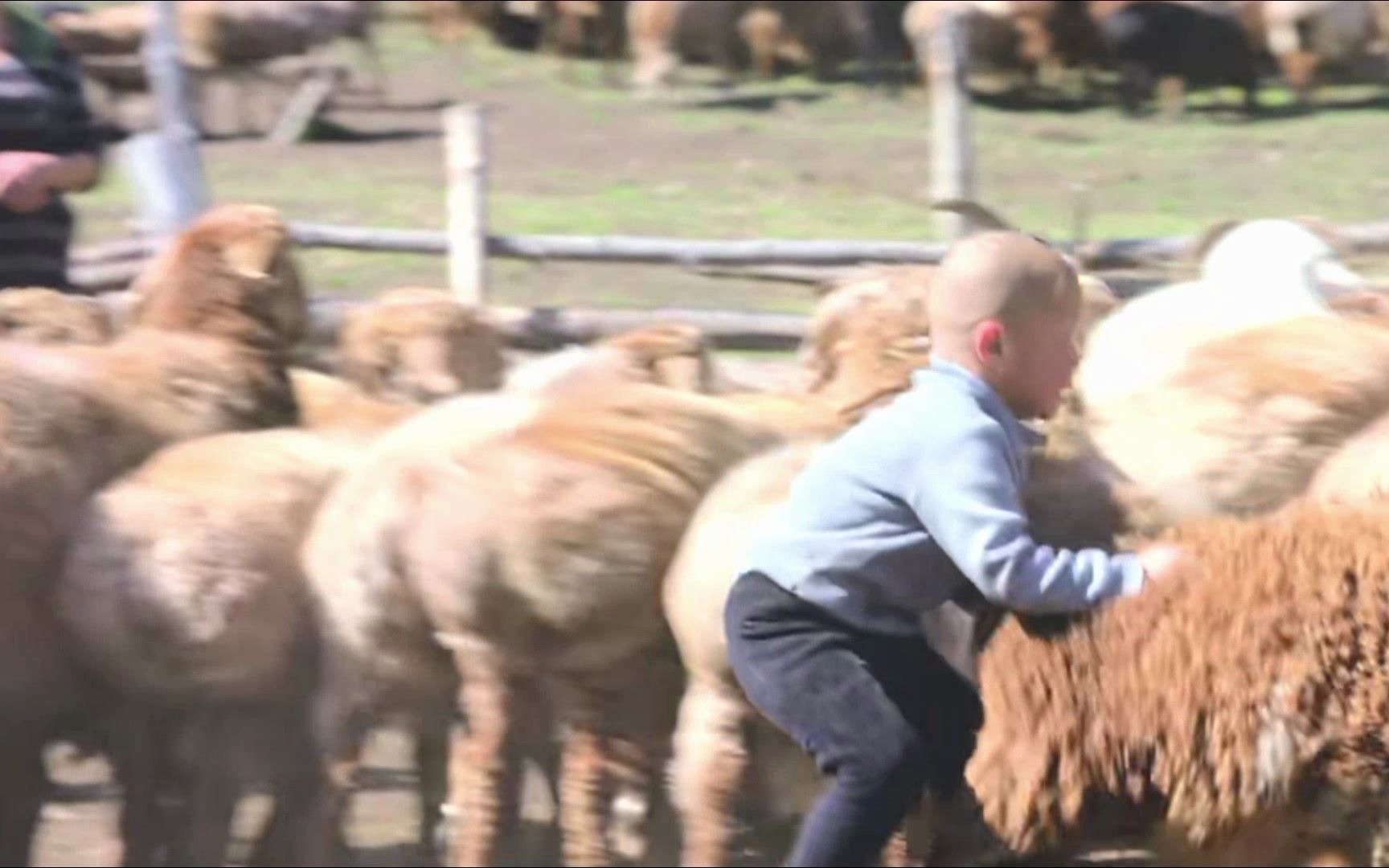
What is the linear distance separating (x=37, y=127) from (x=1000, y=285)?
13.9 feet

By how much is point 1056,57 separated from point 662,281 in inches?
373

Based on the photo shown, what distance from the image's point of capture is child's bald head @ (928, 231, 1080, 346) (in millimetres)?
4418

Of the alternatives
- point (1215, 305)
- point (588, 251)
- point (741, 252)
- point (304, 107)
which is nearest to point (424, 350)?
point (1215, 305)

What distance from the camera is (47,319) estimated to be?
7.42m

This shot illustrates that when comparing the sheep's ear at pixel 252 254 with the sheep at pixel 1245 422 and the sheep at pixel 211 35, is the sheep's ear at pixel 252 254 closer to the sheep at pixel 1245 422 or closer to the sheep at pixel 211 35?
the sheep at pixel 1245 422

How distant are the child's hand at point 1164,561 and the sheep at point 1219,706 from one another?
0.08ft

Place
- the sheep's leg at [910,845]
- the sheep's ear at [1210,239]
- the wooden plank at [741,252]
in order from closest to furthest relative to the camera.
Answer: the sheep's leg at [910,845]
the sheep's ear at [1210,239]
the wooden plank at [741,252]

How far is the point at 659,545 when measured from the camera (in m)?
5.99

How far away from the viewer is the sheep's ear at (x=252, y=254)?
7.30m

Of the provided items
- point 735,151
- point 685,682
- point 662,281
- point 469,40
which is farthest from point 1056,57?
point 685,682

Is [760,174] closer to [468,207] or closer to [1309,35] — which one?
[1309,35]

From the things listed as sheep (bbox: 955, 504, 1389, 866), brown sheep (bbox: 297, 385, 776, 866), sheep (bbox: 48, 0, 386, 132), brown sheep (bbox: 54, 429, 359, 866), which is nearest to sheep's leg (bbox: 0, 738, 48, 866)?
brown sheep (bbox: 54, 429, 359, 866)

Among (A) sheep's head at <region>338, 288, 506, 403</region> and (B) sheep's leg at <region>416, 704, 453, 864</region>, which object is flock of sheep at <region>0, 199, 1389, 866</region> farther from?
(A) sheep's head at <region>338, 288, 506, 403</region>

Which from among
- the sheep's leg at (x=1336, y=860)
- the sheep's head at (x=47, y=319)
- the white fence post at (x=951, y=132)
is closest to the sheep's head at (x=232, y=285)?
the sheep's head at (x=47, y=319)
